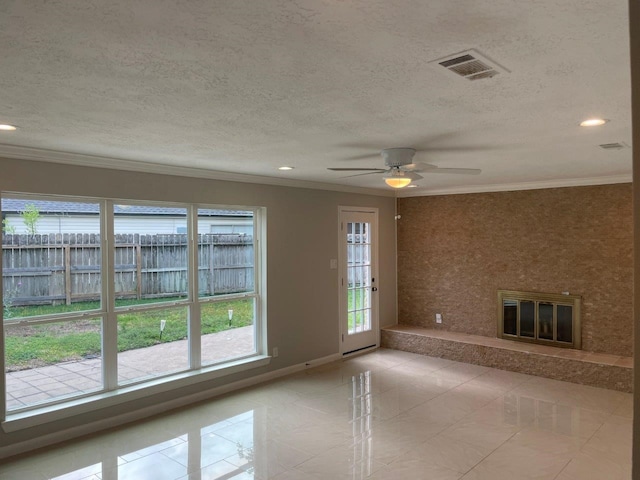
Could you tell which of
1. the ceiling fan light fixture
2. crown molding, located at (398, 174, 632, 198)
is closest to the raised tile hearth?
crown molding, located at (398, 174, 632, 198)

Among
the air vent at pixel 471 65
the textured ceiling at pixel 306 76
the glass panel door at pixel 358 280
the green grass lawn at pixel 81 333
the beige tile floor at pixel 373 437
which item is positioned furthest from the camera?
the glass panel door at pixel 358 280

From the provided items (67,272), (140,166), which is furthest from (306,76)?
(67,272)

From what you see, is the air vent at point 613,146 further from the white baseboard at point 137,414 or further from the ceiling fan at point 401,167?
the white baseboard at point 137,414

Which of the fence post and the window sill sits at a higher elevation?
the fence post

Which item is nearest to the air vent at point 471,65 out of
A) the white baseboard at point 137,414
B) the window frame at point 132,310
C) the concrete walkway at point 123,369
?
the window frame at point 132,310

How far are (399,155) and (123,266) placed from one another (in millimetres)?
2798

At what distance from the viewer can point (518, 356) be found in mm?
5613

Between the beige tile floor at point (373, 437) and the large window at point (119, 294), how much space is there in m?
0.53

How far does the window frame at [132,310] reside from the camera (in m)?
3.73

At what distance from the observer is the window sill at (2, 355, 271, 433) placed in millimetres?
3615

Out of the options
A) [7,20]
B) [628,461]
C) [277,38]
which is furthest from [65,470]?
[628,461]

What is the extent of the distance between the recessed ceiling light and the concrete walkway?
399cm

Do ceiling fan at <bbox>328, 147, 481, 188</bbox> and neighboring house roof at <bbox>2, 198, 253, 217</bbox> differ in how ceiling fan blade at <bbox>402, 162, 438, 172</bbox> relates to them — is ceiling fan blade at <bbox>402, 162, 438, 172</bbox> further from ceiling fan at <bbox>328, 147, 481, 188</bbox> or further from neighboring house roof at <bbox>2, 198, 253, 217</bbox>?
neighboring house roof at <bbox>2, 198, 253, 217</bbox>

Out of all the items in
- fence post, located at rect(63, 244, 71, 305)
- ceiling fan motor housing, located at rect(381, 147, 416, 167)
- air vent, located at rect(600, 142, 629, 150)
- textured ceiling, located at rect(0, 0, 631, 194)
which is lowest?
fence post, located at rect(63, 244, 71, 305)
